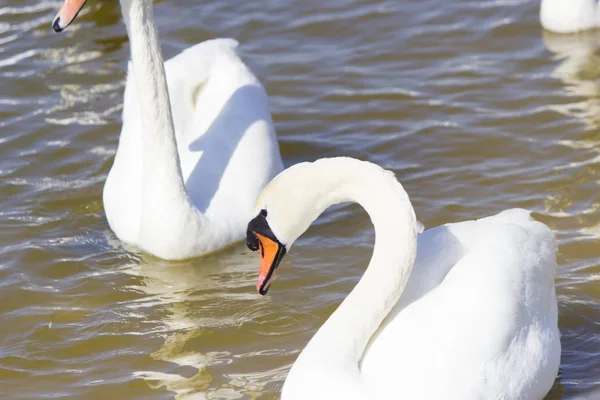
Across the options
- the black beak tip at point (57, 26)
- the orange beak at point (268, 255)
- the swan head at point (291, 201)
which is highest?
the black beak tip at point (57, 26)

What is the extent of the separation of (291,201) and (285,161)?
3583 millimetres

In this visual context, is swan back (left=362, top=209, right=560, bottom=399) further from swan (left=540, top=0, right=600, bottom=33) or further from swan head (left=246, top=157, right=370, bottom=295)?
swan (left=540, top=0, right=600, bottom=33)

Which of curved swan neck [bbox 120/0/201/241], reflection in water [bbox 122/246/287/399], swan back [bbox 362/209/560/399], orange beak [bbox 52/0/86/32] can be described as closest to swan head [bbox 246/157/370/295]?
swan back [bbox 362/209/560/399]

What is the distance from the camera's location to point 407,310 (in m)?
5.14

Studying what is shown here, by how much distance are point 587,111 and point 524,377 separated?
4.23 meters

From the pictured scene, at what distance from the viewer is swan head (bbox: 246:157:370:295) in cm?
508

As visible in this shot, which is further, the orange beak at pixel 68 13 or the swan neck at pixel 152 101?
the swan neck at pixel 152 101

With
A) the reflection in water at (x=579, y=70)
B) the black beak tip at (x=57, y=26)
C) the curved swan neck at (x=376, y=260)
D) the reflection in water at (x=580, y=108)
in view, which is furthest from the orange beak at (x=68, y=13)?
the reflection in water at (x=579, y=70)

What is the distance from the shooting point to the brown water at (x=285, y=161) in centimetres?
622

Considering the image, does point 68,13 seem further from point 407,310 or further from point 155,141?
point 407,310

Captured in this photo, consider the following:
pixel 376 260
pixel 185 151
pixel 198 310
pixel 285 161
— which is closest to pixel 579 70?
pixel 285 161

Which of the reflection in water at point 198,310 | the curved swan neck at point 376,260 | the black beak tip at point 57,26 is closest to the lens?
the curved swan neck at point 376,260

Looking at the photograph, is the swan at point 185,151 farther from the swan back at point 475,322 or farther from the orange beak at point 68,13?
the swan back at point 475,322

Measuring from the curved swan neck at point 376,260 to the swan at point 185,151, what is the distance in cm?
213
